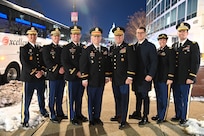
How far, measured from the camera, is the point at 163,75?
4.80 meters

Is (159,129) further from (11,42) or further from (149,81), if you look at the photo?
(11,42)

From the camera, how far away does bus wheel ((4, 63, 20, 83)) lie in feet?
31.3

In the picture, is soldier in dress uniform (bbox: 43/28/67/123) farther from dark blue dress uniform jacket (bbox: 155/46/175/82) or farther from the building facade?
the building facade

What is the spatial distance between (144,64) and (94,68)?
3.37 feet

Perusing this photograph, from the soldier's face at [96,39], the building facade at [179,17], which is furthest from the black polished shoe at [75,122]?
the building facade at [179,17]

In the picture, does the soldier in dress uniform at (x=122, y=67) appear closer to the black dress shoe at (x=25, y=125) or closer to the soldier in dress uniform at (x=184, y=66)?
the soldier in dress uniform at (x=184, y=66)

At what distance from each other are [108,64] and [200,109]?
2.87 meters

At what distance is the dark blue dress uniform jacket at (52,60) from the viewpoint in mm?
4785

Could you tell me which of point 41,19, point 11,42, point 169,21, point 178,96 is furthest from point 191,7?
point 178,96

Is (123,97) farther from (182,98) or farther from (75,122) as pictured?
(182,98)

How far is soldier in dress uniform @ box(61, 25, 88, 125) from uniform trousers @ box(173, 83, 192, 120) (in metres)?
2.06

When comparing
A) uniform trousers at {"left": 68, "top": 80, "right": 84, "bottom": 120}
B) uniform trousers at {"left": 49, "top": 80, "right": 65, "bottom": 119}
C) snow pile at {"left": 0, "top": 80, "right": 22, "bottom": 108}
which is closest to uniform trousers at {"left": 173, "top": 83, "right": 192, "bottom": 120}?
uniform trousers at {"left": 68, "top": 80, "right": 84, "bottom": 120}

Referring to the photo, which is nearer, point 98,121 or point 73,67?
point 73,67

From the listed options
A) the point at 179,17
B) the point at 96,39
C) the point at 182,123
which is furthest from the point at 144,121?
the point at 179,17
